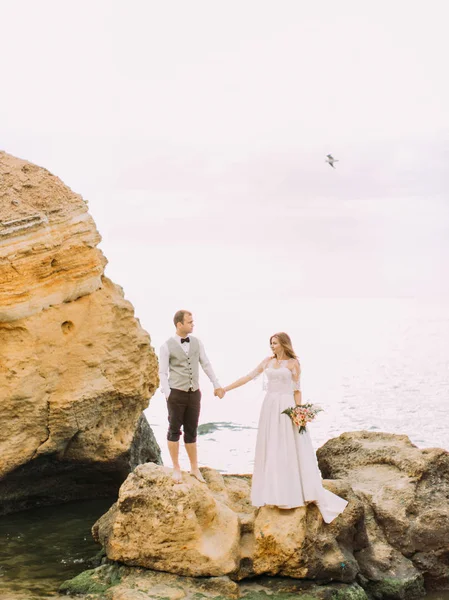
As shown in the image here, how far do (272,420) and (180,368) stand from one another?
1235 mm

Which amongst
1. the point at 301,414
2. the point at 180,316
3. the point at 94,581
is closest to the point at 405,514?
the point at 301,414

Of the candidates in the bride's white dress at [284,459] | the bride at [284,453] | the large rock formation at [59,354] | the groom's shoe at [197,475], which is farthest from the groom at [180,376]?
the large rock formation at [59,354]

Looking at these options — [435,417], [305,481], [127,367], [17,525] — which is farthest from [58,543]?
[435,417]

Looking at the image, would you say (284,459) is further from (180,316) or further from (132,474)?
(180,316)

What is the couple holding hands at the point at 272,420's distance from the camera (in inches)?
360

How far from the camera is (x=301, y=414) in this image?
9211 millimetres

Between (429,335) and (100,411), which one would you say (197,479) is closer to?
(100,411)

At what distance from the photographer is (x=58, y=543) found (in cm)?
1076

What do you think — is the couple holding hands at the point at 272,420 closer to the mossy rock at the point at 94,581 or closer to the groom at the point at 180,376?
the groom at the point at 180,376

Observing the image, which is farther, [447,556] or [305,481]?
[447,556]

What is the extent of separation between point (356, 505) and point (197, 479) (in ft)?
6.22

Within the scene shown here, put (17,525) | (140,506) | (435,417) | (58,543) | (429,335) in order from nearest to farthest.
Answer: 1. (140,506)
2. (58,543)
3. (17,525)
4. (435,417)
5. (429,335)

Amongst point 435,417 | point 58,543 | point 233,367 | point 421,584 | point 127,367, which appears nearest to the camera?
point 421,584

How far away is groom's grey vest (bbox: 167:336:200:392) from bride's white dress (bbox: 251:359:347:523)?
0.76m
